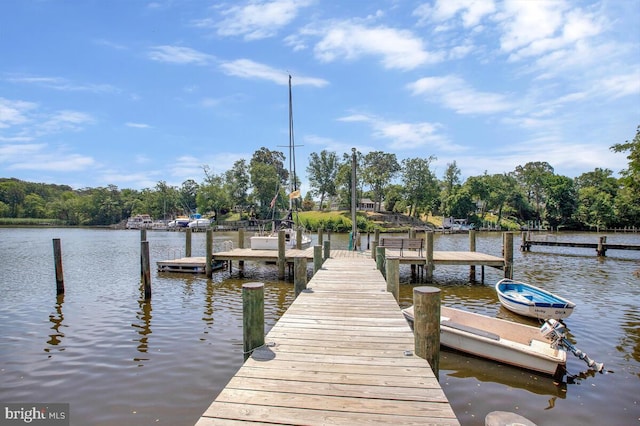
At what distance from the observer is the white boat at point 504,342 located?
24.5 ft

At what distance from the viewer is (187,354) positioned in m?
8.91

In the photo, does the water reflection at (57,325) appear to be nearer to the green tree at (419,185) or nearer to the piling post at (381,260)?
the piling post at (381,260)

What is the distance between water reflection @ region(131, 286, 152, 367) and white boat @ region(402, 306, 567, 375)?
653cm

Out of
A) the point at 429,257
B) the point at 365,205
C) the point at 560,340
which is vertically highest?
the point at 365,205

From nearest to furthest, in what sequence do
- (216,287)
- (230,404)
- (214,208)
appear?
(230,404), (216,287), (214,208)

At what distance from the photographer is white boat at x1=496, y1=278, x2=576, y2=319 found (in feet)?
35.7

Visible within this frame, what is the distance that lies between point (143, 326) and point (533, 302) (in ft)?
38.5

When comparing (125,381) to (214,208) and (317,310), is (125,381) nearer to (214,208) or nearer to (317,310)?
(317,310)

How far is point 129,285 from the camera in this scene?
59.2 feet

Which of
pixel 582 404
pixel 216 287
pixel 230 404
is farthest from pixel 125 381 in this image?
pixel 216 287

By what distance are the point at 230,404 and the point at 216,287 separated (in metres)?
13.8

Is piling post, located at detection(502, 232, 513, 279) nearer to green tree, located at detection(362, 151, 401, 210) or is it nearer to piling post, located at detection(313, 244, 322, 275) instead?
piling post, located at detection(313, 244, 322, 275)

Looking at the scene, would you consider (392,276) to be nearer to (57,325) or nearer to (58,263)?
(57,325)

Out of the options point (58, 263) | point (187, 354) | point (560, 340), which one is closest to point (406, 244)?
point (560, 340)
